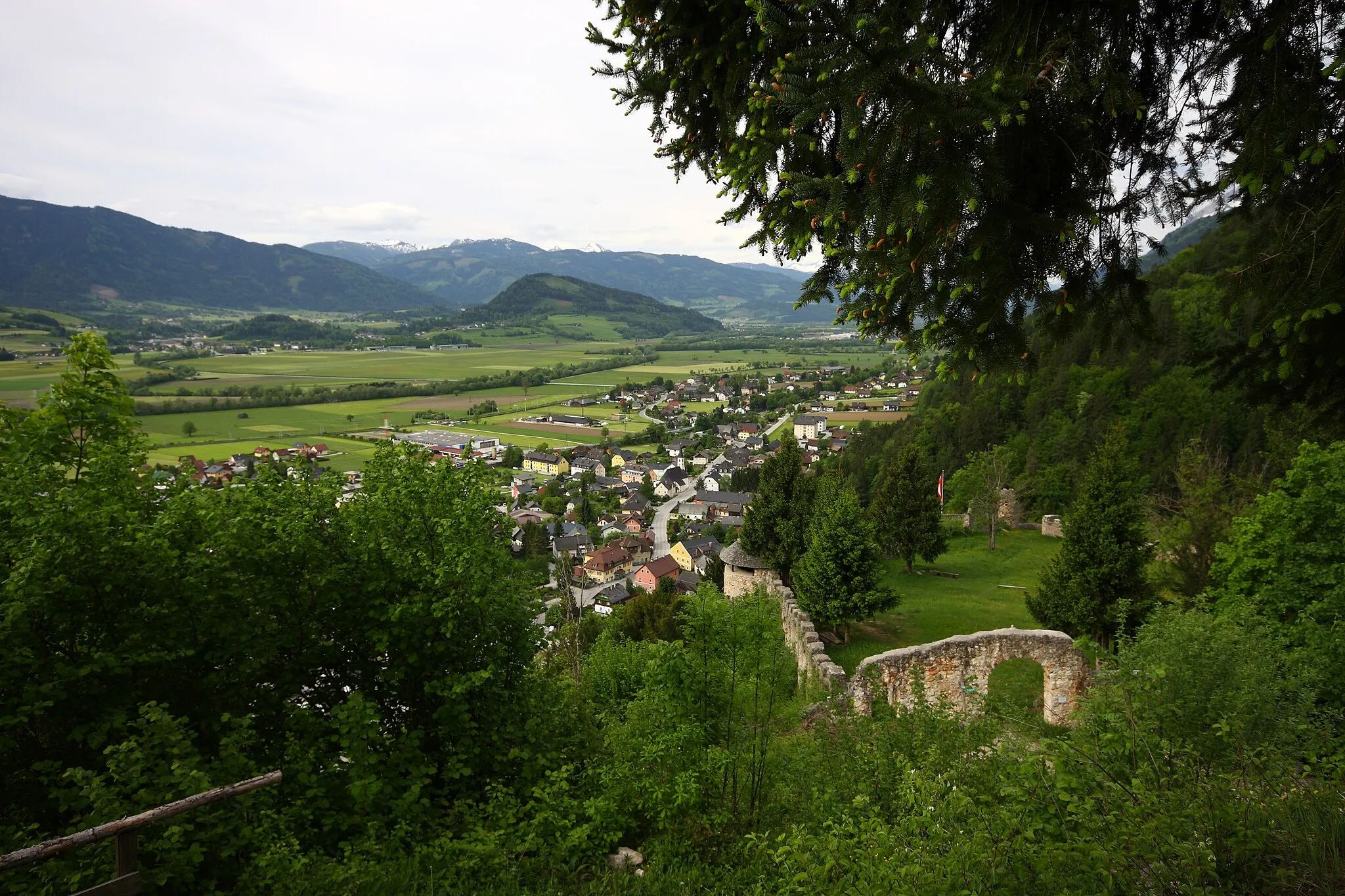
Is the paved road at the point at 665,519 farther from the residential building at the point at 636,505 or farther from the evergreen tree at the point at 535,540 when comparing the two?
the evergreen tree at the point at 535,540

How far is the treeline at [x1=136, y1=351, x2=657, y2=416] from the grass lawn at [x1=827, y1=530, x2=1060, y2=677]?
66.7m

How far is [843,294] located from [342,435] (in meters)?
82.3

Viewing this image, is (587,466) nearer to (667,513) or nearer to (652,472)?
(652,472)

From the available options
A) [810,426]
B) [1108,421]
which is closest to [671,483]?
[810,426]

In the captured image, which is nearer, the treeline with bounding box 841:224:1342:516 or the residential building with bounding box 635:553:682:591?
the treeline with bounding box 841:224:1342:516

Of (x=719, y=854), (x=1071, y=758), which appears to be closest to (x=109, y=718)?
(x=719, y=854)

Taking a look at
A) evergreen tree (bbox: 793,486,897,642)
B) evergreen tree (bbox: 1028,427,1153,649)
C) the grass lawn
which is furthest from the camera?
the grass lawn

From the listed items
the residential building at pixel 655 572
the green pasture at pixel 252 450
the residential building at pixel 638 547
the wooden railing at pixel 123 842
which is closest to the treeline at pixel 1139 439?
the residential building at pixel 655 572

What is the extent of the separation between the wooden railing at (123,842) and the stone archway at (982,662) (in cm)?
1120

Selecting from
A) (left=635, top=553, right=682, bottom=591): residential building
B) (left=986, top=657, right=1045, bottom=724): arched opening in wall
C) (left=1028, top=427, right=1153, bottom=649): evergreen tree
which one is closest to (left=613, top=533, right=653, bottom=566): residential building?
(left=635, top=553, right=682, bottom=591): residential building

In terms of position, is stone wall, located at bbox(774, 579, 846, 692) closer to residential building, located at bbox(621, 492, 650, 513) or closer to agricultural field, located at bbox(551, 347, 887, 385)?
residential building, located at bbox(621, 492, 650, 513)

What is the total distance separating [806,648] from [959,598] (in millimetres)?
9925

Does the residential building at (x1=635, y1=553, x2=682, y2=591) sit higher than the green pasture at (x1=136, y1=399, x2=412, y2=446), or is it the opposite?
the green pasture at (x1=136, y1=399, x2=412, y2=446)

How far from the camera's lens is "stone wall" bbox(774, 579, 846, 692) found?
13.0 meters
